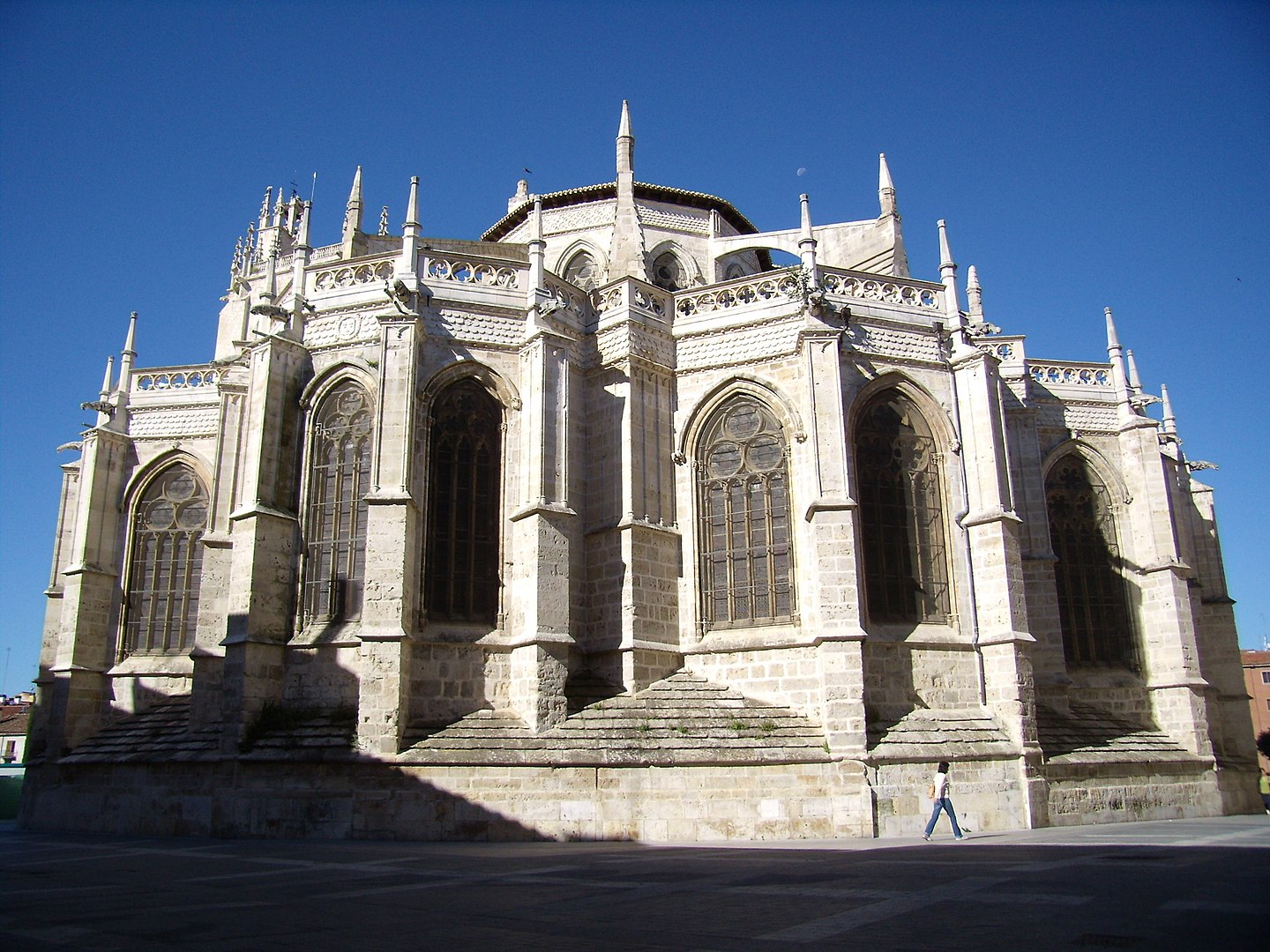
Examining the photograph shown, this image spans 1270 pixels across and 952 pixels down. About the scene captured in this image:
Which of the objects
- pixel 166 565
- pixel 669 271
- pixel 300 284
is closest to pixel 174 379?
pixel 166 565

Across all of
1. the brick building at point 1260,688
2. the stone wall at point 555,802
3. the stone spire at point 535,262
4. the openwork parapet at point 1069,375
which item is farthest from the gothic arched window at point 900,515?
the brick building at point 1260,688

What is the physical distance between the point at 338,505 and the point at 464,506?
97.8 inches

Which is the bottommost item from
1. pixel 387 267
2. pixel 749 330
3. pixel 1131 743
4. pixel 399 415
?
pixel 1131 743

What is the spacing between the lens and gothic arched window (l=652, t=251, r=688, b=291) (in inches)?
1083

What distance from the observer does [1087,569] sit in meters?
23.2

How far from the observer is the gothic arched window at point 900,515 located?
18.5 m

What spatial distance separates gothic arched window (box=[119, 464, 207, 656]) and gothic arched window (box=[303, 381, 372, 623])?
229 inches

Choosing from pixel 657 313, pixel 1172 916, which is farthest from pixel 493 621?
pixel 1172 916

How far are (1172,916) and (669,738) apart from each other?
988 centimetres

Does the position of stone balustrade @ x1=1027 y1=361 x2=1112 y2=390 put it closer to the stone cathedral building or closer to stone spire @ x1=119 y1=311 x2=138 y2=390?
the stone cathedral building

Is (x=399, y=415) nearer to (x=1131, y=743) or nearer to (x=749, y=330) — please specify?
(x=749, y=330)

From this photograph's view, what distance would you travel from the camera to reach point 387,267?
63.7ft

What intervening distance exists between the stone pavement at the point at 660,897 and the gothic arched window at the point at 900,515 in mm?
5645

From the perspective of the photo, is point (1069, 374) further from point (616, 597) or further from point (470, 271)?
point (470, 271)
